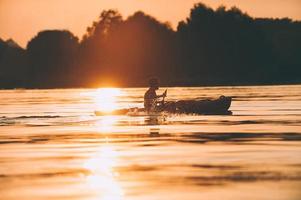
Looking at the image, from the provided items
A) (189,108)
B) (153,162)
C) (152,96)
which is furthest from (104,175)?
(189,108)

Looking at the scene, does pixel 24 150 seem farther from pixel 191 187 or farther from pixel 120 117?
pixel 120 117

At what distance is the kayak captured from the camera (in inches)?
2046

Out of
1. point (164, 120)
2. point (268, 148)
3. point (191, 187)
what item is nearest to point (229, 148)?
point (268, 148)

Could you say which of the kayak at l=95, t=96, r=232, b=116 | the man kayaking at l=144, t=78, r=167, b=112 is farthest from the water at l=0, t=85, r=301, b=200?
the kayak at l=95, t=96, r=232, b=116

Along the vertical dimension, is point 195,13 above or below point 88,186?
above

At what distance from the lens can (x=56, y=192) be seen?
66.6 feet

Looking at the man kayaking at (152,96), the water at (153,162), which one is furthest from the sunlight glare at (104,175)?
the man kayaking at (152,96)

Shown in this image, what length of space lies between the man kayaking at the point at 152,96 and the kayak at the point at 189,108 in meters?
0.43

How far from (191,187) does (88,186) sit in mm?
2611

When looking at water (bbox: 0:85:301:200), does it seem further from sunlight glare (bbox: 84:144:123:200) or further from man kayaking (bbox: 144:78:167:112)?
man kayaking (bbox: 144:78:167:112)

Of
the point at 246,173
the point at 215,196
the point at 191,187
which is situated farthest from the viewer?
the point at 246,173

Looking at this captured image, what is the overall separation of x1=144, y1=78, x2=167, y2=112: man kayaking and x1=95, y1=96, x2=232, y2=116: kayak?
1.41 ft

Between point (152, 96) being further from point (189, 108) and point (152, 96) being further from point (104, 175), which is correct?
point (104, 175)

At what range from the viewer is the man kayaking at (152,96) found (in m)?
48.3
